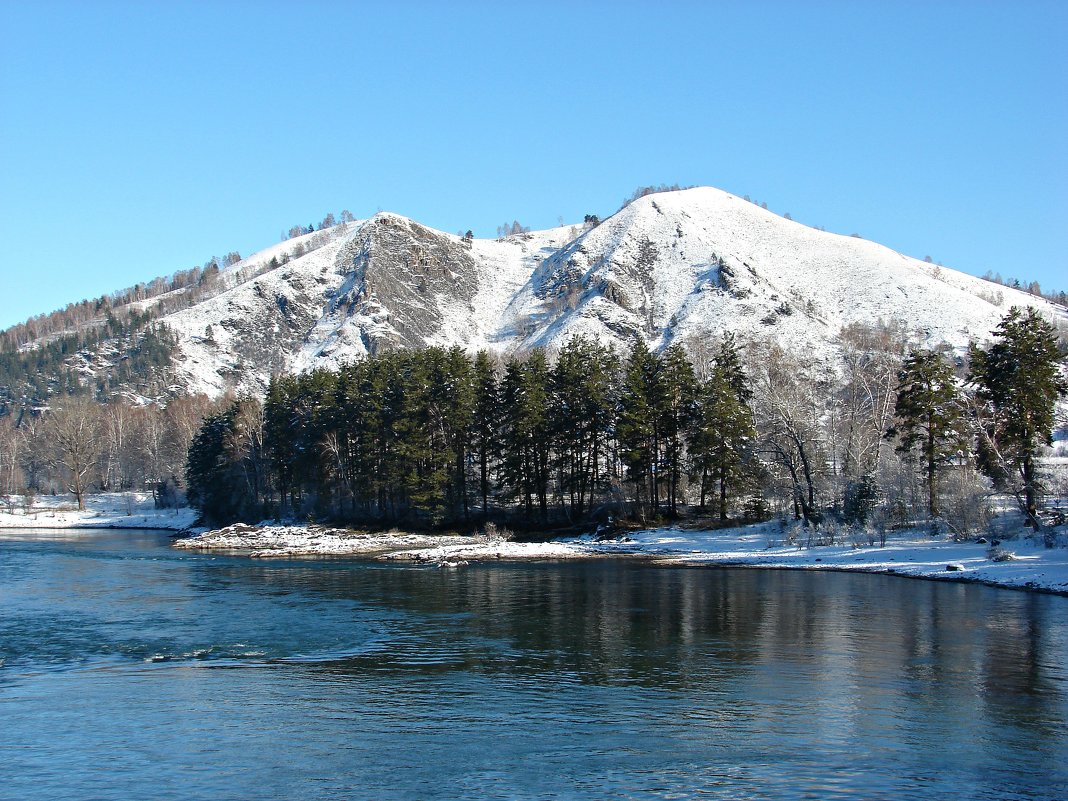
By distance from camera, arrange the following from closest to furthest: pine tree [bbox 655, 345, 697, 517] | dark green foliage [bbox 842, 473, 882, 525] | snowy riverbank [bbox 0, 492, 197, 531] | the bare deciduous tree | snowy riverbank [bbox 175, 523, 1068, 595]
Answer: snowy riverbank [bbox 175, 523, 1068, 595] → dark green foliage [bbox 842, 473, 882, 525] → pine tree [bbox 655, 345, 697, 517] → snowy riverbank [bbox 0, 492, 197, 531] → the bare deciduous tree

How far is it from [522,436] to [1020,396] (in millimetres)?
35439

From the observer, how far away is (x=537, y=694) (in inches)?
792

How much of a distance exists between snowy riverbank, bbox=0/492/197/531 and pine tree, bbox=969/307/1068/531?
252ft

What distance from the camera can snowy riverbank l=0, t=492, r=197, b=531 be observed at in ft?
310

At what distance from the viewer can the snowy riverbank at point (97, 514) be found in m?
94.4

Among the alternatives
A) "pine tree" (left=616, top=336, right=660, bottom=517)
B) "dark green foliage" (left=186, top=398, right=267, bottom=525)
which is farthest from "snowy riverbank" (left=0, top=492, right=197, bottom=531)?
"pine tree" (left=616, top=336, right=660, bottom=517)

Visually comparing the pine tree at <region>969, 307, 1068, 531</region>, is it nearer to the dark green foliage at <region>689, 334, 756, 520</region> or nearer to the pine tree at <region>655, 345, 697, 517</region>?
the dark green foliage at <region>689, 334, 756, 520</region>

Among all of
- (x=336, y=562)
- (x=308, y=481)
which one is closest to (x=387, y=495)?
(x=308, y=481)

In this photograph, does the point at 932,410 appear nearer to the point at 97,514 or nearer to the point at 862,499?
the point at 862,499

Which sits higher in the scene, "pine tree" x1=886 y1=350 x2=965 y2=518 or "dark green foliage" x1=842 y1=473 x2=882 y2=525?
"pine tree" x1=886 y1=350 x2=965 y2=518

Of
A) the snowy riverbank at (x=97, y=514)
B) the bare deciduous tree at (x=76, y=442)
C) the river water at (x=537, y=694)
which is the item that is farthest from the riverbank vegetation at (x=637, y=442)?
the bare deciduous tree at (x=76, y=442)

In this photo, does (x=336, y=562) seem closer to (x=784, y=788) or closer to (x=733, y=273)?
(x=784, y=788)

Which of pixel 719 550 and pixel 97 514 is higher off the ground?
pixel 719 550

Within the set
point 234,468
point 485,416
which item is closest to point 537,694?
point 485,416
